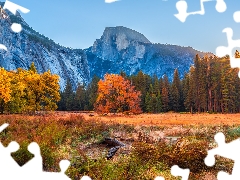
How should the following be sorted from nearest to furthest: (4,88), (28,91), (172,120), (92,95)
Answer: (172,120) < (4,88) < (28,91) < (92,95)

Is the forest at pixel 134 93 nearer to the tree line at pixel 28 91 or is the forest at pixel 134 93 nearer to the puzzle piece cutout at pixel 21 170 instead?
the tree line at pixel 28 91

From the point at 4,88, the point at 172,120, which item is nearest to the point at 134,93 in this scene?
the point at 172,120

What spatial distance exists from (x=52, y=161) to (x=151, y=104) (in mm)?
70722

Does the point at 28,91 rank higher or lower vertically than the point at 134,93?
higher

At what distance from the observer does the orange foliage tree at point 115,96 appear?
51281mm

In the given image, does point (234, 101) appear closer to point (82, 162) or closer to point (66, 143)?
point (66, 143)

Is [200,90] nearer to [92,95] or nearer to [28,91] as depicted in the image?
[92,95]

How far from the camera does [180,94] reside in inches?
3410

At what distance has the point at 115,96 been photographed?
5203cm

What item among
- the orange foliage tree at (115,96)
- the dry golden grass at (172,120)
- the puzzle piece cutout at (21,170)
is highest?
the orange foliage tree at (115,96)

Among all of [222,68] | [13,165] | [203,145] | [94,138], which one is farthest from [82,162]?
[222,68]

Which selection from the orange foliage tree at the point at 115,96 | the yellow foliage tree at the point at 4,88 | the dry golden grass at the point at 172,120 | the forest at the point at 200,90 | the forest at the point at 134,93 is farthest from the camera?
the forest at the point at 200,90

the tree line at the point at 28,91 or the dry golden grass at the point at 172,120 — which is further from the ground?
the tree line at the point at 28,91

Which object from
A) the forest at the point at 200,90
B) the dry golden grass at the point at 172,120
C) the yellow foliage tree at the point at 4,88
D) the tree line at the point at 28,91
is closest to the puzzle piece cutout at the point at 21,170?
the dry golden grass at the point at 172,120
